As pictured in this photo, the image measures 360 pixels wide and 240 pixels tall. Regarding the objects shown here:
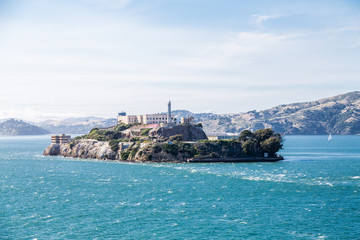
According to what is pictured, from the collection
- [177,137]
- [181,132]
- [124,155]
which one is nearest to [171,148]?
[177,137]

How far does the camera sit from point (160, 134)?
514 ft

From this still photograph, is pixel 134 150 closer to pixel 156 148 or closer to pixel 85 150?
pixel 156 148

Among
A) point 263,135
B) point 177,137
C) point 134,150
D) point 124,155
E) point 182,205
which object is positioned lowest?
point 182,205

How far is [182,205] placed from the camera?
205ft

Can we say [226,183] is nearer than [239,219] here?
No

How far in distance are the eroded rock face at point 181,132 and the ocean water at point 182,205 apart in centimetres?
5944

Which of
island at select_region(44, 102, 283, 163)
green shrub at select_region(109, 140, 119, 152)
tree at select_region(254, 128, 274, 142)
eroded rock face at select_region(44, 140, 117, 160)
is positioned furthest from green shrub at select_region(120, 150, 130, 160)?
tree at select_region(254, 128, 274, 142)

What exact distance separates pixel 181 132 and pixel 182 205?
3901 inches

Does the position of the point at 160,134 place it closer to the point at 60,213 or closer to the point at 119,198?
the point at 119,198

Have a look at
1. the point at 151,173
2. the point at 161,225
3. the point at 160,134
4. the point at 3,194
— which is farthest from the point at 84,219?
the point at 160,134

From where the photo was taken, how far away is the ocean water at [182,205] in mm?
49562

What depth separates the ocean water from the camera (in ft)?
163

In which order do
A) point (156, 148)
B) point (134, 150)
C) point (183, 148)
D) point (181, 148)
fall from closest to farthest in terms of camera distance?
point (181, 148)
point (183, 148)
point (156, 148)
point (134, 150)

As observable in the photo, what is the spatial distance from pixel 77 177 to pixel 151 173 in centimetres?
1693
